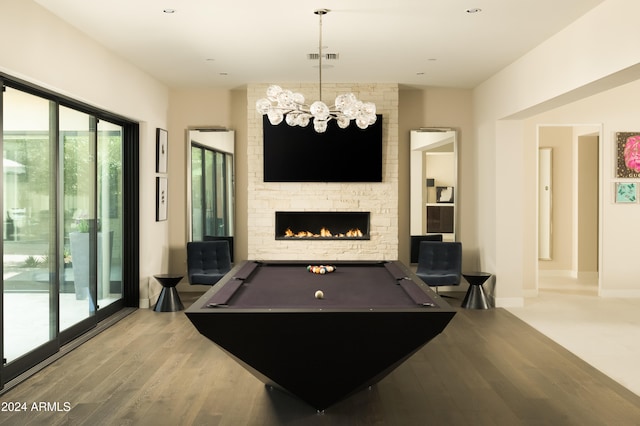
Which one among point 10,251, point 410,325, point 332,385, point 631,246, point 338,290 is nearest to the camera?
point 410,325

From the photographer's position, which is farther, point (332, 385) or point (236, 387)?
point (236, 387)

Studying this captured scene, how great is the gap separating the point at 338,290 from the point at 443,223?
4.61 metres

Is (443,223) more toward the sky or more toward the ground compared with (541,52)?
more toward the ground

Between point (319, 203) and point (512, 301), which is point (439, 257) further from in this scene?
point (319, 203)

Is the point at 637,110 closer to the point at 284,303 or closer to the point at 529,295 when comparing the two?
the point at 529,295

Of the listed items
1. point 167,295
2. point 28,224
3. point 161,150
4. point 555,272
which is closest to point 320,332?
point 28,224

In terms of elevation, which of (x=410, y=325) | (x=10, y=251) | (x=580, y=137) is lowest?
(x=410, y=325)

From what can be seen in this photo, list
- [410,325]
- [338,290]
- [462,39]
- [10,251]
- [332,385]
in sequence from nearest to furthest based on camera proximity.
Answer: [410,325], [332,385], [338,290], [10,251], [462,39]

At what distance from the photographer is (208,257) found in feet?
26.6

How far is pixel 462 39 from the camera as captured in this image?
230 inches

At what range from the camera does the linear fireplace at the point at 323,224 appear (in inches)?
328

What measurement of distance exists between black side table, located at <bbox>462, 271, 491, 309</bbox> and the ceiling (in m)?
2.47

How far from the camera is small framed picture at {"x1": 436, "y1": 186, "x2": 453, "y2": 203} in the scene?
337 inches

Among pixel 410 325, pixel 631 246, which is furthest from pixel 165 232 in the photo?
pixel 631 246
